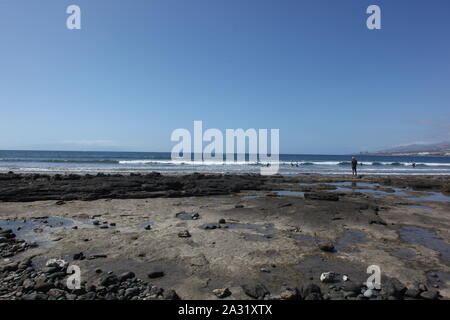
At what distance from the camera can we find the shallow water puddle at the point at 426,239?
729cm

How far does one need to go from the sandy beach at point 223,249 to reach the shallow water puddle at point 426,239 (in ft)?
0.12

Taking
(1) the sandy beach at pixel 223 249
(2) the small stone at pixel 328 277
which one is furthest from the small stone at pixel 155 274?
(2) the small stone at pixel 328 277

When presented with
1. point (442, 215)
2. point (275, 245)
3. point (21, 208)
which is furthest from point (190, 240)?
point (442, 215)

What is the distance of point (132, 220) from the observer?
34.6 ft

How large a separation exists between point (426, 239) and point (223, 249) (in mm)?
6520

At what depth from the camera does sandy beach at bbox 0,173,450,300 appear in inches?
192

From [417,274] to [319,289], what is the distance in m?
2.60

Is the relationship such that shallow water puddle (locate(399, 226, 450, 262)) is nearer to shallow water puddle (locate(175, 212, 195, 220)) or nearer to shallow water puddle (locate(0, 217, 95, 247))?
shallow water puddle (locate(175, 212, 195, 220))

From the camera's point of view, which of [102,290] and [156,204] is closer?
[102,290]

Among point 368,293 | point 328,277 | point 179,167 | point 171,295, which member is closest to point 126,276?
point 171,295

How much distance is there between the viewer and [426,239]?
8.34 m

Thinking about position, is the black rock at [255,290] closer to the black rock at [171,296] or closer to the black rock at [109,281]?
the black rock at [171,296]

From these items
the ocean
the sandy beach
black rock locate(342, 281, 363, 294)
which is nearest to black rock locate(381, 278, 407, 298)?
the sandy beach

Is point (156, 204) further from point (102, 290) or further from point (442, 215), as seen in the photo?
point (442, 215)
